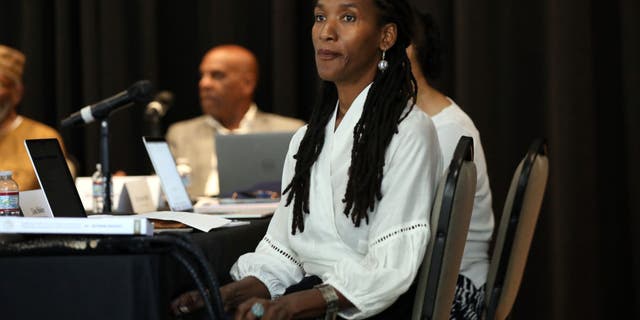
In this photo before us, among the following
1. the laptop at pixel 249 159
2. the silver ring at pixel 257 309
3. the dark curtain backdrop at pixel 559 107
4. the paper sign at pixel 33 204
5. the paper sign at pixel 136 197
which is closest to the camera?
the silver ring at pixel 257 309

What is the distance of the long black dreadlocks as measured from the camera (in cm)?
180

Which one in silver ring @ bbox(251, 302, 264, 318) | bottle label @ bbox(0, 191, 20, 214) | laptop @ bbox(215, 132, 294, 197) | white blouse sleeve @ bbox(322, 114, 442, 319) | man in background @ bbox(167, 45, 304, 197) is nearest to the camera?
silver ring @ bbox(251, 302, 264, 318)

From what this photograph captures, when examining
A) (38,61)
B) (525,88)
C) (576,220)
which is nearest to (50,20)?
(38,61)

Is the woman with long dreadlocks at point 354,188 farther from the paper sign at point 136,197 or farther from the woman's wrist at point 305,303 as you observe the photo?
the paper sign at point 136,197

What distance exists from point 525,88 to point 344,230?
88.0 inches

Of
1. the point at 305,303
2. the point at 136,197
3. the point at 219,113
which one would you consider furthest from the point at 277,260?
the point at 219,113

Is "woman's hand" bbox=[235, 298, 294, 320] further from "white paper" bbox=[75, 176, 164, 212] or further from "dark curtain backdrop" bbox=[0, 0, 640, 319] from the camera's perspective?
"dark curtain backdrop" bbox=[0, 0, 640, 319]

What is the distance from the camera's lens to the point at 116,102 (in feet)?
8.43

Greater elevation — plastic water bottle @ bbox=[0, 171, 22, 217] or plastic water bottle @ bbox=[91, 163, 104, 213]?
plastic water bottle @ bbox=[0, 171, 22, 217]

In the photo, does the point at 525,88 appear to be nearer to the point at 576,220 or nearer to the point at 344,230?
the point at 576,220

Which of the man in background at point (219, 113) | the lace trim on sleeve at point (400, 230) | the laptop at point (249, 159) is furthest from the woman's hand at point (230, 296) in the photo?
the man in background at point (219, 113)

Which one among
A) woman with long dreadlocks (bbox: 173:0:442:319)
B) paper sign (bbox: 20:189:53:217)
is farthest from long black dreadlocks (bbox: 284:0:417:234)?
paper sign (bbox: 20:189:53:217)

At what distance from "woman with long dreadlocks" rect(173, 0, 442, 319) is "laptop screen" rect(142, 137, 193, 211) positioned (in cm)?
65

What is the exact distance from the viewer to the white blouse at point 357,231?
1693mm
